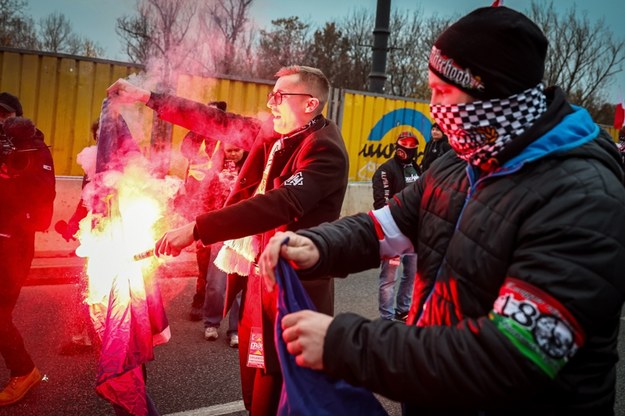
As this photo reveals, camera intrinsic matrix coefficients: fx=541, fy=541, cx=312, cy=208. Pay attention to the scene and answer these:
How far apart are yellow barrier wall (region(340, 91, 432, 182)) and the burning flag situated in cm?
944

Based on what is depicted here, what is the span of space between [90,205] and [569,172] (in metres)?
2.95

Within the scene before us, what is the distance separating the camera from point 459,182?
1.83 m

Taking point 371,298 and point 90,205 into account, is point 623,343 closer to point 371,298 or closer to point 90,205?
point 371,298

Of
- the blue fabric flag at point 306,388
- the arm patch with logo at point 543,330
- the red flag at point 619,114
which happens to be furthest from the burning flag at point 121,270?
the red flag at point 619,114

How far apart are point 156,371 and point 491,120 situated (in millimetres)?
4033

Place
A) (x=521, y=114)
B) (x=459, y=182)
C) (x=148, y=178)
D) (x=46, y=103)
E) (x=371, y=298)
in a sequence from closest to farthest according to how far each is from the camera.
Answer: (x=521, y=114)
(x=459, y=182)
(x=148, y=178)
(x=371, y=298)
(x=46, y=103)

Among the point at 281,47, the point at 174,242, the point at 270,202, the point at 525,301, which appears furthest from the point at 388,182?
the point at 281,47

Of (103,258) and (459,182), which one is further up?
(459,182)

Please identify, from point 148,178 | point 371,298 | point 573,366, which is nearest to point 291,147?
point 148,178

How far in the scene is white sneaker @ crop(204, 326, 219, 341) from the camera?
5.63 m

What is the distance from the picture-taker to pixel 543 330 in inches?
50.9

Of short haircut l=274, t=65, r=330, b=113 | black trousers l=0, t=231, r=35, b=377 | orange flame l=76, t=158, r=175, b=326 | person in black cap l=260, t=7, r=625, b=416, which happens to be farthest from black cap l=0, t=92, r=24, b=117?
person in black cap l=260, t=7, r=625, b=416

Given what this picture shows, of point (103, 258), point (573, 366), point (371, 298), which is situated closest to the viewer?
point (573, 366)

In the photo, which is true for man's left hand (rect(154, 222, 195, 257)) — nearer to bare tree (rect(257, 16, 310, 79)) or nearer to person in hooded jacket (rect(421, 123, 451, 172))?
person in hooded jacket (rect(421, 123, 451, 172))
